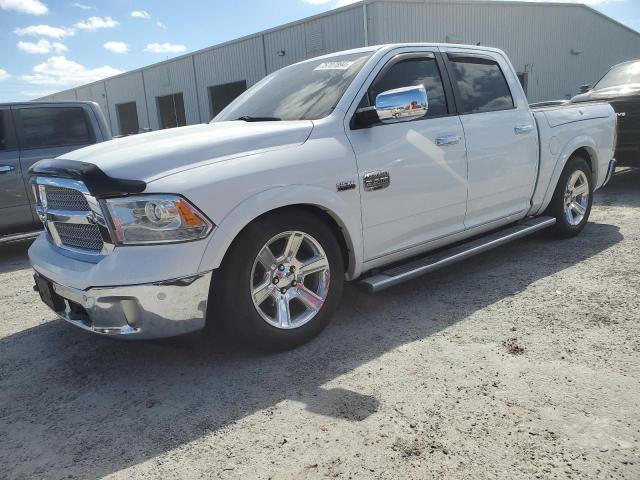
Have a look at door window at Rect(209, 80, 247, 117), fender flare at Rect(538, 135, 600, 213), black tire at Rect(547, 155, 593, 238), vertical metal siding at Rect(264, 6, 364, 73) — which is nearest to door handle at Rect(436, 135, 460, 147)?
fender flare at Rect(538, 135, 600, 213)

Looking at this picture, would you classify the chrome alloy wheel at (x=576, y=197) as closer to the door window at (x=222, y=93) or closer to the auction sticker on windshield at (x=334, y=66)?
the auction sticker on windshield at (x=334, y=66)

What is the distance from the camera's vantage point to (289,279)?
10.5 feet

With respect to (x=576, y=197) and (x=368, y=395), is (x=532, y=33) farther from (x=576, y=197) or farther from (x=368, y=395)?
(x=368, y=395)

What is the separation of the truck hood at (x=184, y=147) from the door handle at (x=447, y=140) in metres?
1.06

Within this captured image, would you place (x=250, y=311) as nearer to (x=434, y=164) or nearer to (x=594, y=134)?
(x=434, y=164)

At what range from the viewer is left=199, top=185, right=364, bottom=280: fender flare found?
277 centimetres

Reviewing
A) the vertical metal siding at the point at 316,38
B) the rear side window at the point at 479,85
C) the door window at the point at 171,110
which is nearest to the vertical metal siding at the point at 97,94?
the door window at the point at 171,110

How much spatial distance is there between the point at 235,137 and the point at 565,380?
2242 millimetres

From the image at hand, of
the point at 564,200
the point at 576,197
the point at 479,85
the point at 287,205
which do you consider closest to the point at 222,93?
the point at 576,197

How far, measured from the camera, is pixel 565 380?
8.86 ft

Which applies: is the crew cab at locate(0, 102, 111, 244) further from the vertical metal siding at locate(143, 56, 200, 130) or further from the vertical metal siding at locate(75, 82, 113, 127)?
the vertical metal siding at locate(75, 82, 113, 127)

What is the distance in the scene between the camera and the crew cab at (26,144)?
6176 mm

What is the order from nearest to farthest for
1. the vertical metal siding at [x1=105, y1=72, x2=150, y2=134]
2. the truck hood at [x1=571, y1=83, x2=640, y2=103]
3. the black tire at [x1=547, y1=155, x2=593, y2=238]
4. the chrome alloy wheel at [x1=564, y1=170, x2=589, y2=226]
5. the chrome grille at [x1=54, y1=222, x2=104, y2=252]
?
the chrome grille at [x1=54, y1=222, x2=104, y2=252] < the black tire at [x1=547, y1=155, x2=593, y2=238] < the chrome alloy wheel at [x1=564, y1=170, x2=589, y2=226] < the truck hood at [x1=571, y1=83, x2=640, y2=103] < the vertical metal siding at [x1=105, y1=72, x2=150, y2=134]

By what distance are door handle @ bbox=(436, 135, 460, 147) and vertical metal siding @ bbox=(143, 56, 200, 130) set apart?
855 inches
